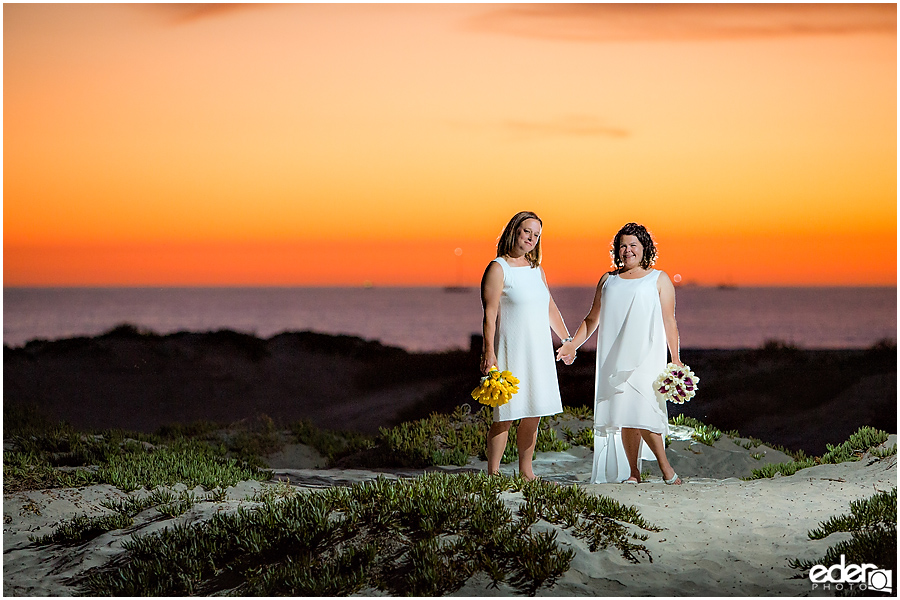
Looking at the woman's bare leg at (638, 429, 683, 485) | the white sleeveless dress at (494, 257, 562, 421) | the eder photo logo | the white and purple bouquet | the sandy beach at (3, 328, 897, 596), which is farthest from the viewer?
the woman's bare leg at (638, 429, 683, 485)

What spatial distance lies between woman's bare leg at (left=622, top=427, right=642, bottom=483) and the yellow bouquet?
1.18 metres

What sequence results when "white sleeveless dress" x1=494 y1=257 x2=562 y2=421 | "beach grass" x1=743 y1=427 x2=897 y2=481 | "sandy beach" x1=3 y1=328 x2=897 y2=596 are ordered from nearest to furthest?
1. "sandy beach" x1=3 y1=328 x2=897 y2=596
2. "white sleeveless dress" x1=494 y1=257 x2=562 y2=421
3. "beach grass" x1=743 y1=427 x2=897 y2=481

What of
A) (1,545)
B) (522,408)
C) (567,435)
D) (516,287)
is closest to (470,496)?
(522,408)

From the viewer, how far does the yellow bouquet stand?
301 inches

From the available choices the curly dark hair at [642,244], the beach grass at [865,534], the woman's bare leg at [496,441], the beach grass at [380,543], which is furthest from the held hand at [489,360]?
the beach grass at [865,534]

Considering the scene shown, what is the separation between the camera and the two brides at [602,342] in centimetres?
777

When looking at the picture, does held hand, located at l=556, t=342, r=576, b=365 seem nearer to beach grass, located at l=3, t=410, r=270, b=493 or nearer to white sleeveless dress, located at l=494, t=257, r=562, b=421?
white sleeveless dress, located at l=494, t=257, r=562, b=421

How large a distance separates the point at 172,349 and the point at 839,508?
1910 centimetres

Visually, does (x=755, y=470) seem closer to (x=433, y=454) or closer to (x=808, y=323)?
(x=433, y=454)

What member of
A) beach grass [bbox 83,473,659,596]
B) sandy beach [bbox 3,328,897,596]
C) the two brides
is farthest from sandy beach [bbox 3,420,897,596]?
the two brides

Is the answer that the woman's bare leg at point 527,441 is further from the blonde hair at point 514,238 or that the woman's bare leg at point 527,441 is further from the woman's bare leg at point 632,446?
the blonde hair at point 514,238

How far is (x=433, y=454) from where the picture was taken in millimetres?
10547

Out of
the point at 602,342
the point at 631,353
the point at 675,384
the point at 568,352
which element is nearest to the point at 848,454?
the point at 675,384

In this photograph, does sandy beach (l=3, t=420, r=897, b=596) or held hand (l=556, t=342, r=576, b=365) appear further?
held hand (l=556, t=342, r=576, b=365)
